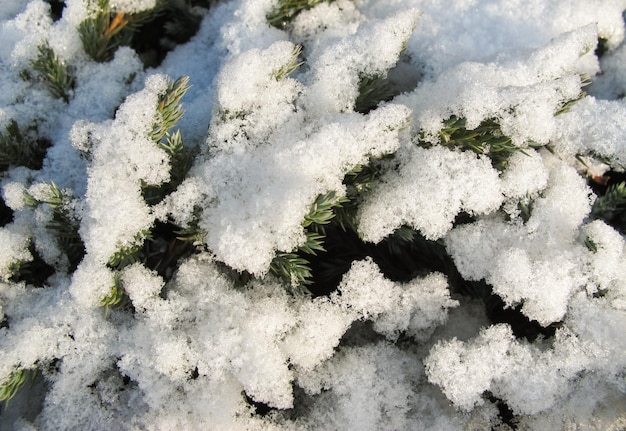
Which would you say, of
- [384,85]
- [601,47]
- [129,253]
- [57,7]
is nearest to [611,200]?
[601,47]

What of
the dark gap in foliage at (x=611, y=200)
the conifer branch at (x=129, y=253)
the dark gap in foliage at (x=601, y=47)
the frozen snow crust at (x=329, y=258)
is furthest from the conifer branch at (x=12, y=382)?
the dark gap in foliage at (x=601, y=47)

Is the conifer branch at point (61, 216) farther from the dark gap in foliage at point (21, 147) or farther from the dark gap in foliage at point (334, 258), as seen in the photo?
the dark gap in foliage at point (334, 258)

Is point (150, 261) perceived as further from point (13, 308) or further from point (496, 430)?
point (496, 430)

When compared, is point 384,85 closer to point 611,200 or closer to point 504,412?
point 611,200

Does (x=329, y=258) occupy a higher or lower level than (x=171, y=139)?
lower

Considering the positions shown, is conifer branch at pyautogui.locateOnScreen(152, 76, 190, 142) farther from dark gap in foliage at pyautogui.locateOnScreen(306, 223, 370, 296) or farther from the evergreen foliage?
dark gap in foliage at pyautogui.locateOnScreen(306, 223, 370, 296)

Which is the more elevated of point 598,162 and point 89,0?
point 89,0

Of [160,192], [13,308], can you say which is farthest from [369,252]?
[13,308]
